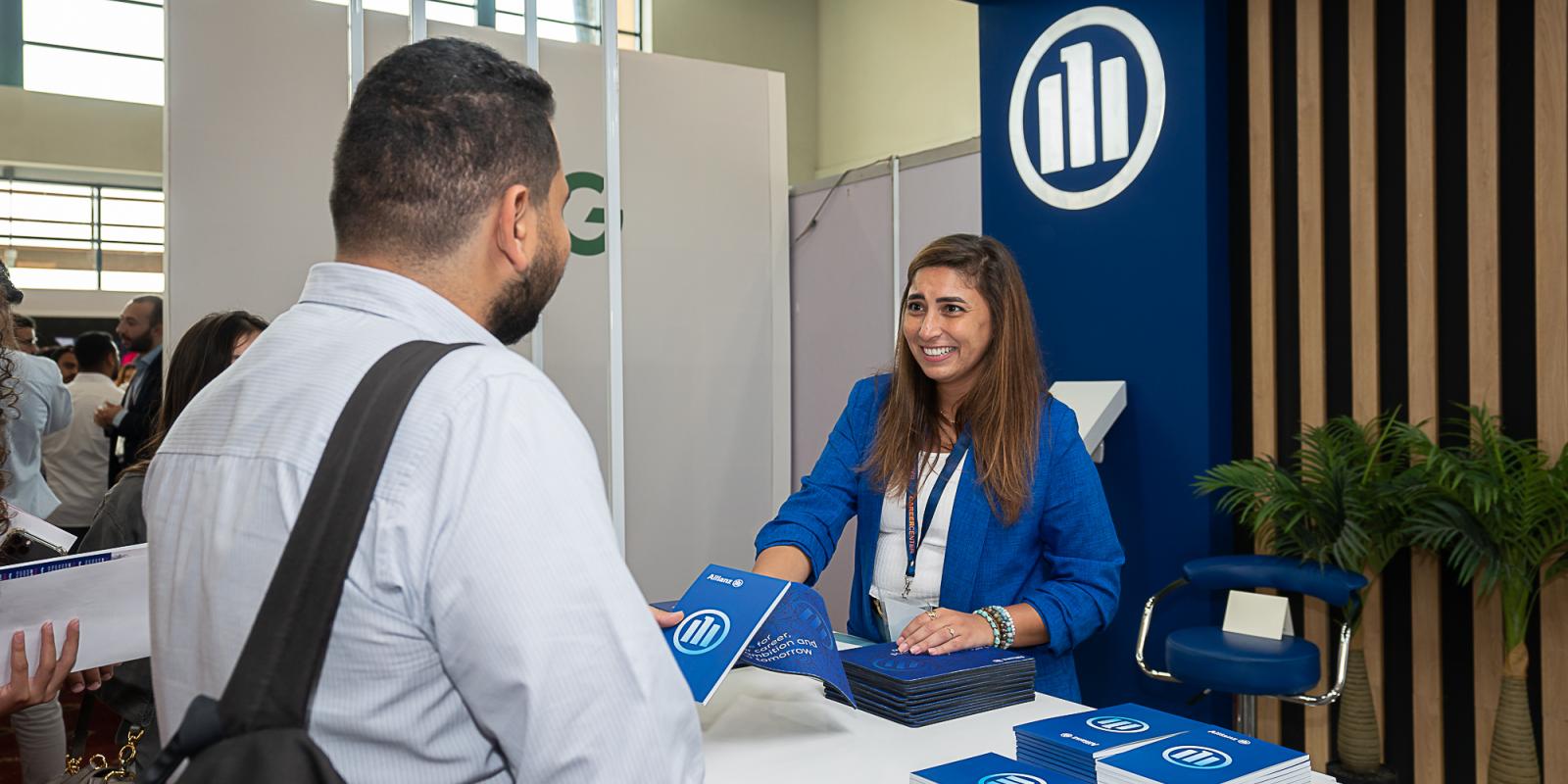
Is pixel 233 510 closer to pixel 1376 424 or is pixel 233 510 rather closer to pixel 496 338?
pixel 496 338

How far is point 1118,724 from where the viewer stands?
4.86 ft

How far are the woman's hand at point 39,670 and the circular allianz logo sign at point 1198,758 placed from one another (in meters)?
1.39

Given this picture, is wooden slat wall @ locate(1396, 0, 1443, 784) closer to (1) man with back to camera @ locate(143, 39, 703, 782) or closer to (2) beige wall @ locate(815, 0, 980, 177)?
(1) man with back to camera @ locate(143, 39, 703, 782)

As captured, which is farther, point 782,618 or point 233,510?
point 782,618

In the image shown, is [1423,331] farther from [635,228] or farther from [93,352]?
[93,352]

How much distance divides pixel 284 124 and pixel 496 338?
392 centimetres

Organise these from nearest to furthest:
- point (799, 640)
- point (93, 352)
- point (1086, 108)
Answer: point (799, 640), point (1086, 108), point (93, 352)

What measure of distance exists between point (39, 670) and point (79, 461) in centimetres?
495

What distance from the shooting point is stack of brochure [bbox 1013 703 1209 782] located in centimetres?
137

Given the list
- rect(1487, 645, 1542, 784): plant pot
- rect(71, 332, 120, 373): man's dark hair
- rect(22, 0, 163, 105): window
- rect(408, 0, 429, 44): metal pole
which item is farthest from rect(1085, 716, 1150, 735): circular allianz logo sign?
rect(22, 0, 163, 105): window

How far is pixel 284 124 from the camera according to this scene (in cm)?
442

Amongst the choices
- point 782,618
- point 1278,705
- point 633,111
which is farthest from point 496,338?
point 633,111

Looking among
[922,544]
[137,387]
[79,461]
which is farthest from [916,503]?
[79,461]

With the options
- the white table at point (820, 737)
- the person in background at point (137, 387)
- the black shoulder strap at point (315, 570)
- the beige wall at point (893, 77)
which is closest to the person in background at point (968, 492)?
the white table at point (820, 737)
